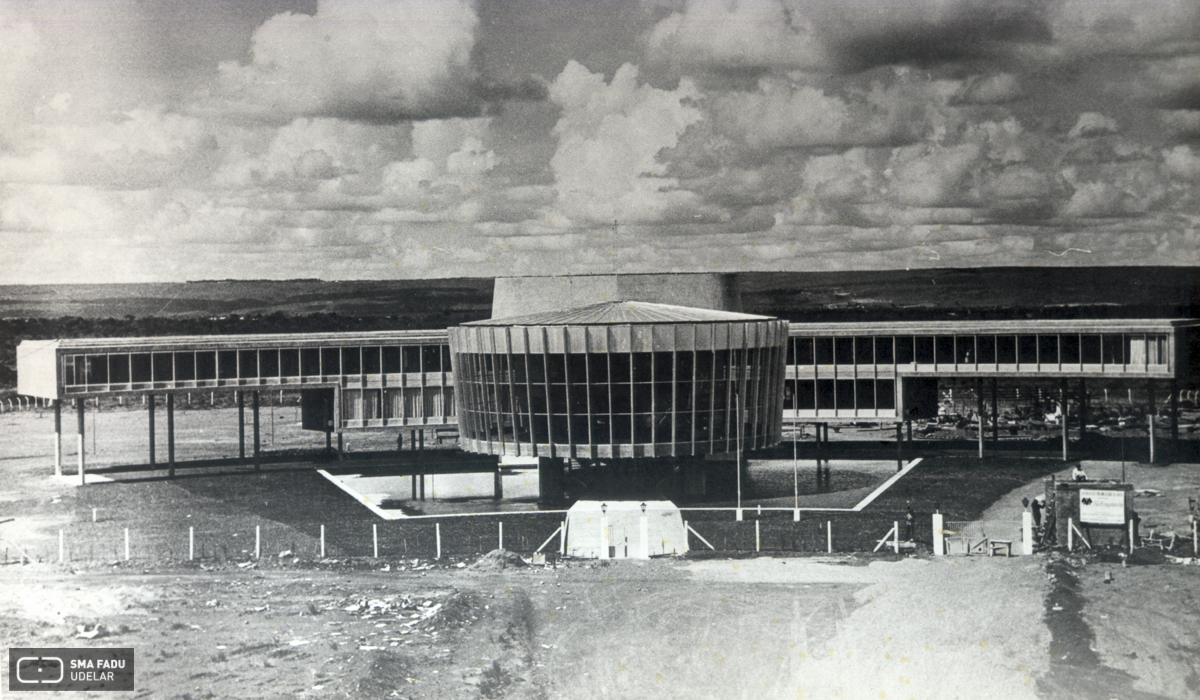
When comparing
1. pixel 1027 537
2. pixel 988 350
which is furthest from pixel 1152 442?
pixel 1027 537

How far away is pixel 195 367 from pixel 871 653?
44.2 metres

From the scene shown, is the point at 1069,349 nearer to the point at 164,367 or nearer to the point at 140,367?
the point at 164,367

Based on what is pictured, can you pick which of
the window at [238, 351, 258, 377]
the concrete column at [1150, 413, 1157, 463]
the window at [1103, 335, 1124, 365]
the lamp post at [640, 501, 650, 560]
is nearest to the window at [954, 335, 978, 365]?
the window at [1103, 335, 1124, 365]

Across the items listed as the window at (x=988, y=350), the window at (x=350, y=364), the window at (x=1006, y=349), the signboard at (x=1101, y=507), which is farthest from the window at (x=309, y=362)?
the signboard at (x=1101, y=507)

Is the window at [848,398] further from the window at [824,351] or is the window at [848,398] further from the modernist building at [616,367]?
the window at [824,351]

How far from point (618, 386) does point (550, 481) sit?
343 inches

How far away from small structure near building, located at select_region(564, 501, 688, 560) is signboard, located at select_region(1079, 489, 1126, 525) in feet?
51.4

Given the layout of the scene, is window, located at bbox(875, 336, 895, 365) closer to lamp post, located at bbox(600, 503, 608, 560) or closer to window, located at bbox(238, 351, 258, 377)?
lamp post, located at bbox(600, 503, 608, 560)

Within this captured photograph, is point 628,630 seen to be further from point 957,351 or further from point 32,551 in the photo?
point 957,351

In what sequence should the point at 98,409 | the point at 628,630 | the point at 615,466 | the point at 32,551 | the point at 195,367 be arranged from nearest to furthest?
1. the point at 628,630
2. the point at 32,551
3. the point at 615,466
4. the point at 195,367
5. the point at 98,409

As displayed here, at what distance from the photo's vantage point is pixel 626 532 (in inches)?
1796

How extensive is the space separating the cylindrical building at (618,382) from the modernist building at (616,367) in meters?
0.07

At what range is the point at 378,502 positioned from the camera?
191ft

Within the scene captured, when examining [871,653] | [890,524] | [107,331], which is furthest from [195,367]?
[871,653]
